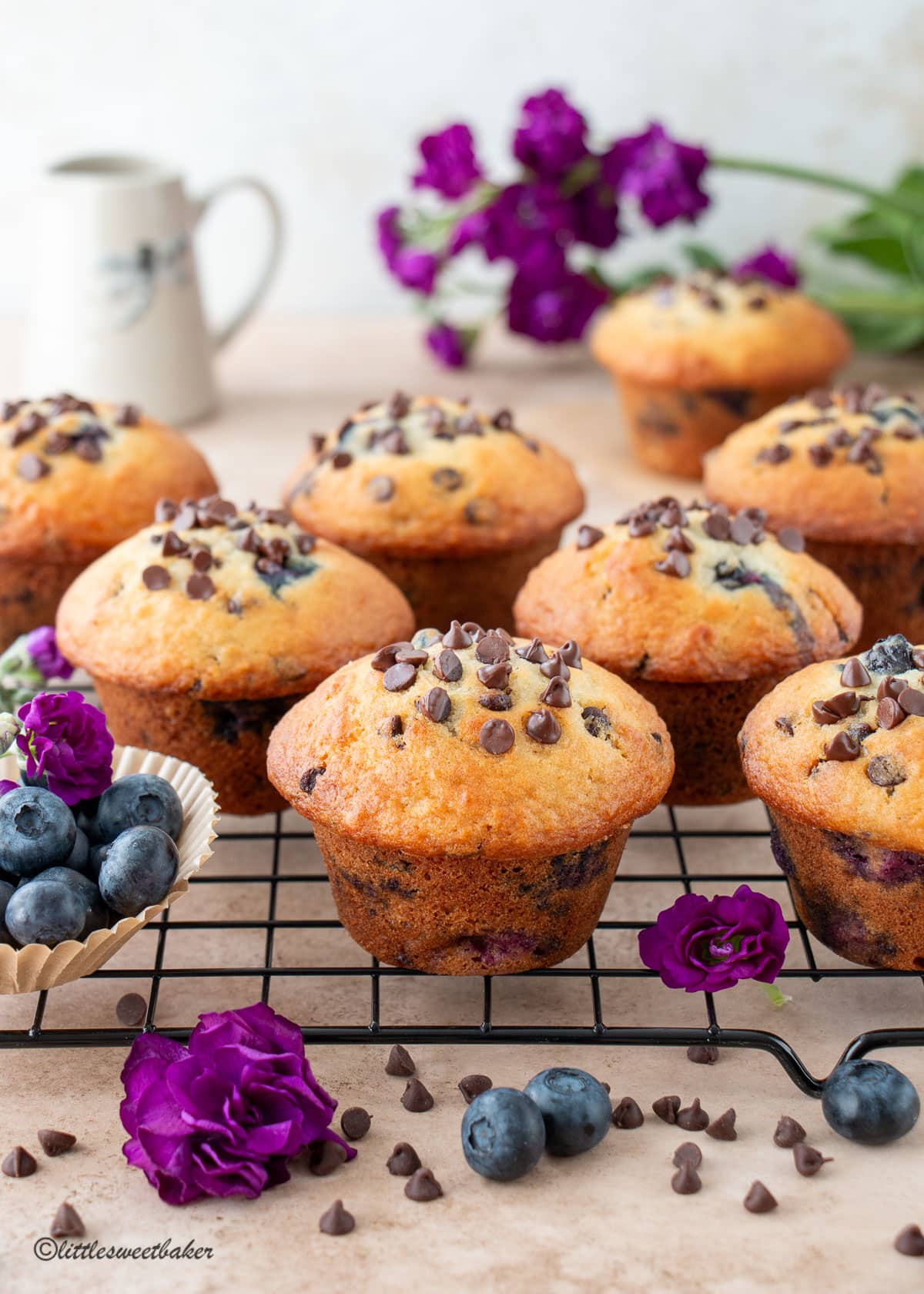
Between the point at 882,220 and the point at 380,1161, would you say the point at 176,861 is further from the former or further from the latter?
the point at 882,220

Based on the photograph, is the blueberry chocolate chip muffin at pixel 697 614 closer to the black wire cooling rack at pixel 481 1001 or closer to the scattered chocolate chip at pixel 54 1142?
the black wire cooling rack at pixel 481 1001

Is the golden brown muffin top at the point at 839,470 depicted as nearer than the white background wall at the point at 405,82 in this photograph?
Yes

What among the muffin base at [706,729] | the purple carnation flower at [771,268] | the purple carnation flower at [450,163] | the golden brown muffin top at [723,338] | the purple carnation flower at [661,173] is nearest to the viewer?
the muffin base at [706,729]

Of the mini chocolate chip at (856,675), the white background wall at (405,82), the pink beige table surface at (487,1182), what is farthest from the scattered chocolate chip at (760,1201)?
the white background wall at (405,82)

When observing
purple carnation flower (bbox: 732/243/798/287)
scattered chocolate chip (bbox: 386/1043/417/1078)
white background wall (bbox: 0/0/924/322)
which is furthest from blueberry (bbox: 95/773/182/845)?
white background wall (bbox: 0/0/924/322)

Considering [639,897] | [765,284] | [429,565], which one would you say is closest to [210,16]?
[765,284]

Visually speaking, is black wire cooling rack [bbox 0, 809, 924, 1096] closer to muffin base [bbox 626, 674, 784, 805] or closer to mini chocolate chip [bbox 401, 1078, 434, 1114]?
mini chocolate chip [bbox 401, 1078, 434, 1114]
